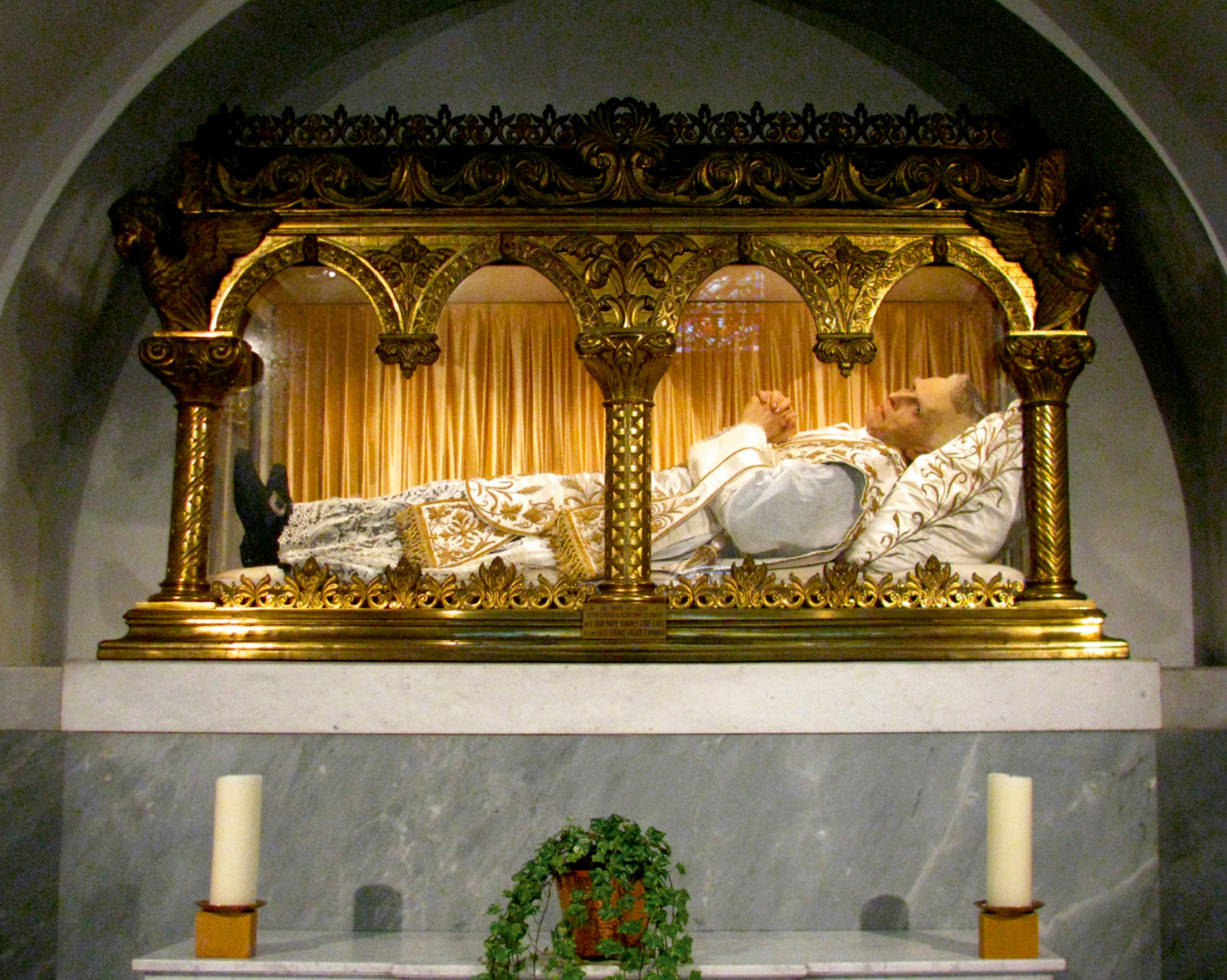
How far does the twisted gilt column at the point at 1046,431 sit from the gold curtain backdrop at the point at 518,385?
0.09 meters

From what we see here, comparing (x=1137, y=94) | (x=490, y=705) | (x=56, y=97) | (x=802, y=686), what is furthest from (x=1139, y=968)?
(x=56, y=97)

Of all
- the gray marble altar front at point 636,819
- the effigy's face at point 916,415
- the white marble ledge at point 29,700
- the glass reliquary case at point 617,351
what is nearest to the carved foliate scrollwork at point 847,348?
the glass reliquary case at point 617,351

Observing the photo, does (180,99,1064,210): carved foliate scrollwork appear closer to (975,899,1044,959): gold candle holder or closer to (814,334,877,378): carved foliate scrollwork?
(814,334,877,378): carved foliate scrollwork

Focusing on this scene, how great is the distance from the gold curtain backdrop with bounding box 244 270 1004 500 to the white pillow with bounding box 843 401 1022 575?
0.12m

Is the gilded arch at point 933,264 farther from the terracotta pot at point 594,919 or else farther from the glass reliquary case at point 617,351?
the terracotta pot at point 594,919

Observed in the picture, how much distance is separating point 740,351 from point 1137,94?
1.16 metres

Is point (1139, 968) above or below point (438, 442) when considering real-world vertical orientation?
below

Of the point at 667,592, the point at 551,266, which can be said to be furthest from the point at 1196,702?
the point at 551,266

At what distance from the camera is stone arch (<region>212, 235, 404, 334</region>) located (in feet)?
11.6

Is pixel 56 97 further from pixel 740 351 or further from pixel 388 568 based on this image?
pixel 740 351

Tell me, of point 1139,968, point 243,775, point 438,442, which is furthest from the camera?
point 438,442

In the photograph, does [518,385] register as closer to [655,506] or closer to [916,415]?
[655,506]

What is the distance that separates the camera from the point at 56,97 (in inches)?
136

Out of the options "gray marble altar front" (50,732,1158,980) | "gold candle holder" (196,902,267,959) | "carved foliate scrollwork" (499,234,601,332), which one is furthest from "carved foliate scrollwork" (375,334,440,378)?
"gold candle holder" (196,902,267,959)
